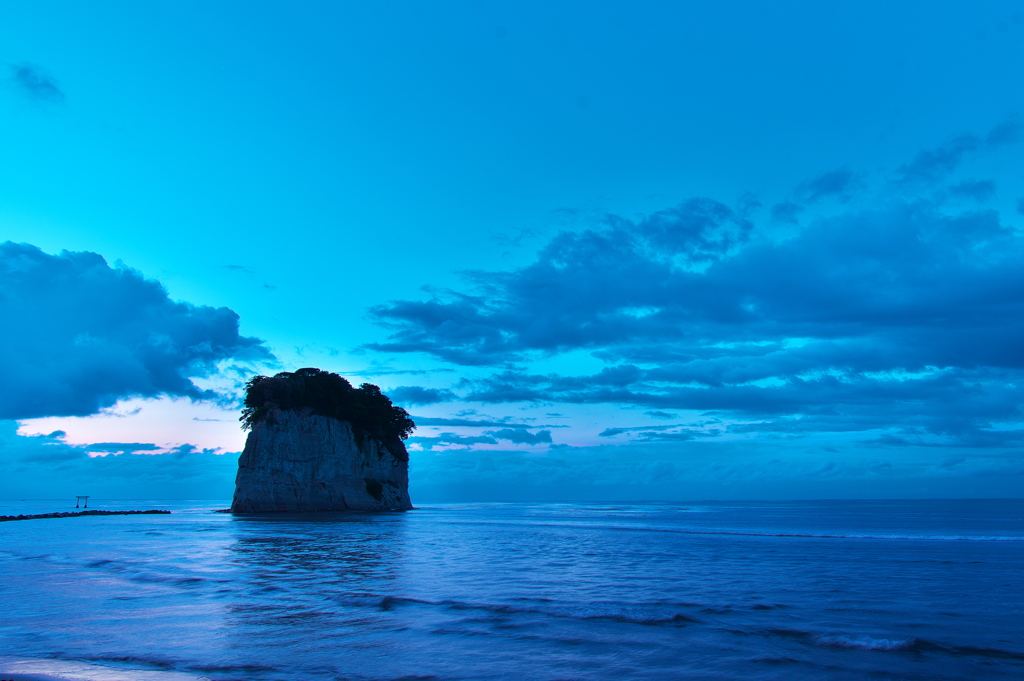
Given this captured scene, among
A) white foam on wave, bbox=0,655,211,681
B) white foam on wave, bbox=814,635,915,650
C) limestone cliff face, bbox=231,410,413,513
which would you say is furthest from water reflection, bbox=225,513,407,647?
limestone cliff face, bbox=231,410,413,513

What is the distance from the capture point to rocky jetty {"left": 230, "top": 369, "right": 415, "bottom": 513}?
75312 millimetres

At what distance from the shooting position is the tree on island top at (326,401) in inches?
3014

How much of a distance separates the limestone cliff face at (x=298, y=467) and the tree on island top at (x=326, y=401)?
1487 mm

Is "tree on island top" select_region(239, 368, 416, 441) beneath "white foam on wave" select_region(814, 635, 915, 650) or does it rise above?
above

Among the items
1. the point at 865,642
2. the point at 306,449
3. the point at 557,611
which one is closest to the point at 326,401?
the point at 306,449

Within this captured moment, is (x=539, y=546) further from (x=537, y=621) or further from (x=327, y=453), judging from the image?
(x=327, y=453)

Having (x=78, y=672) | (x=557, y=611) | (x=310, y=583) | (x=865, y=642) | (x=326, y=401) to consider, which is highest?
(x=326, y=401)

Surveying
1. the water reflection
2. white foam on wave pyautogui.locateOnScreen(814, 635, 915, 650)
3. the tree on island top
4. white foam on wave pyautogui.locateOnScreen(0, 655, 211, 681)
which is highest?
the tree on island top

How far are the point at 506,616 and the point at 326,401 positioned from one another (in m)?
69.5

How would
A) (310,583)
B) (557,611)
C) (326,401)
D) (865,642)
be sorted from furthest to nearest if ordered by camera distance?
(326,401) → (310,583) → (557,611) → (865,642)

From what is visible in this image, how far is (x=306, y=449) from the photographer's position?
7644 centimetres

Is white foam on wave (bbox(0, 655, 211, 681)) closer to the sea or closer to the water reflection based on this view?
the sea

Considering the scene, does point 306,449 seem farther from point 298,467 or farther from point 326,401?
point 326,401

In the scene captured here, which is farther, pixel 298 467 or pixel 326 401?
pixel 326 401
